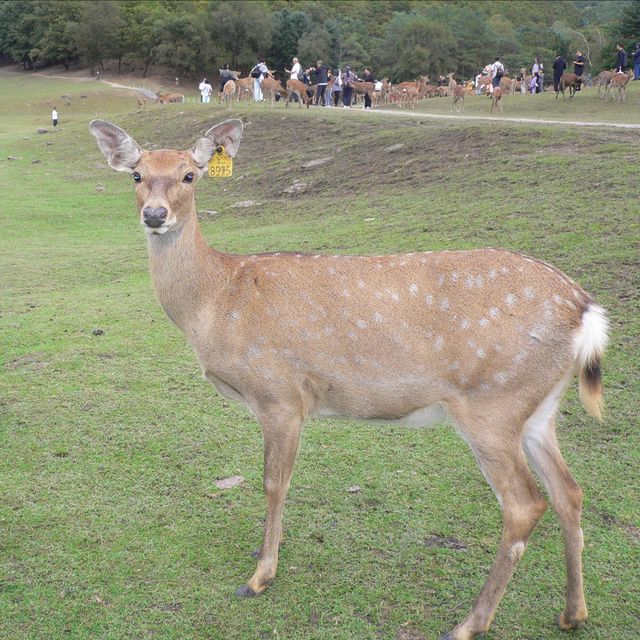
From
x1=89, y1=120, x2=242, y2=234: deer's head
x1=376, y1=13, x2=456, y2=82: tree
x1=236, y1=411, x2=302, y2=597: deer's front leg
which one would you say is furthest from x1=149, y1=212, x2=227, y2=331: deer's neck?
x1=376, y1=13, x2=456, y2=82: tree

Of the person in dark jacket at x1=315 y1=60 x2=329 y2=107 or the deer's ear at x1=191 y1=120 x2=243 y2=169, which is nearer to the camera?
the deer's ear at x1=191 y1=120 x2=243 y2=169

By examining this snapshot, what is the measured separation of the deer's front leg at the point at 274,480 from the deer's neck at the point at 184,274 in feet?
2.67

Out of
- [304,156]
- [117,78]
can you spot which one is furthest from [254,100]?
[117,78]

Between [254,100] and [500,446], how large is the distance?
34.2m

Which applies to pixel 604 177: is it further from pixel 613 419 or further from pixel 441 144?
pixel 613 419

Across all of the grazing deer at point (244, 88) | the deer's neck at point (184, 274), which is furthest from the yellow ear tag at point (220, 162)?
the grazing deer at point (244, 88)

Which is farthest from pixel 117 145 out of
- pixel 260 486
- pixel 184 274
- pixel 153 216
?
pixel 260 486

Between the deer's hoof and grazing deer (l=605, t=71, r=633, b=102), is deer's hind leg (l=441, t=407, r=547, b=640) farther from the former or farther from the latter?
grazing deer (l=605, t=71, r=633, b=102)

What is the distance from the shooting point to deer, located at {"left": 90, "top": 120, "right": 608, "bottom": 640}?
3559 mm

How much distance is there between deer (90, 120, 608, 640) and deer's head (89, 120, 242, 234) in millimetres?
12

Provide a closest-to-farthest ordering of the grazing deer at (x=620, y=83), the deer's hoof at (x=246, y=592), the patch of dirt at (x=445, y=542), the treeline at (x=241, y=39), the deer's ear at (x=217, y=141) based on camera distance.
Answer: the deer's hoof at (x=246, y=592)
the patch of dirt at (x=445, y=542)
the deer's ear at (x=217, y=141)
the grazing deer at (x=620, y=83)
the treeline at (x=241, y=39)

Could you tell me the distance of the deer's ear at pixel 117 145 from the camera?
444cm

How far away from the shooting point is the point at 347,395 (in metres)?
3.86

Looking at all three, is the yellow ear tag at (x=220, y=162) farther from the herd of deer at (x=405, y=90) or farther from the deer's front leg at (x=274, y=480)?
the herd of deer at (x=405, y=90)
